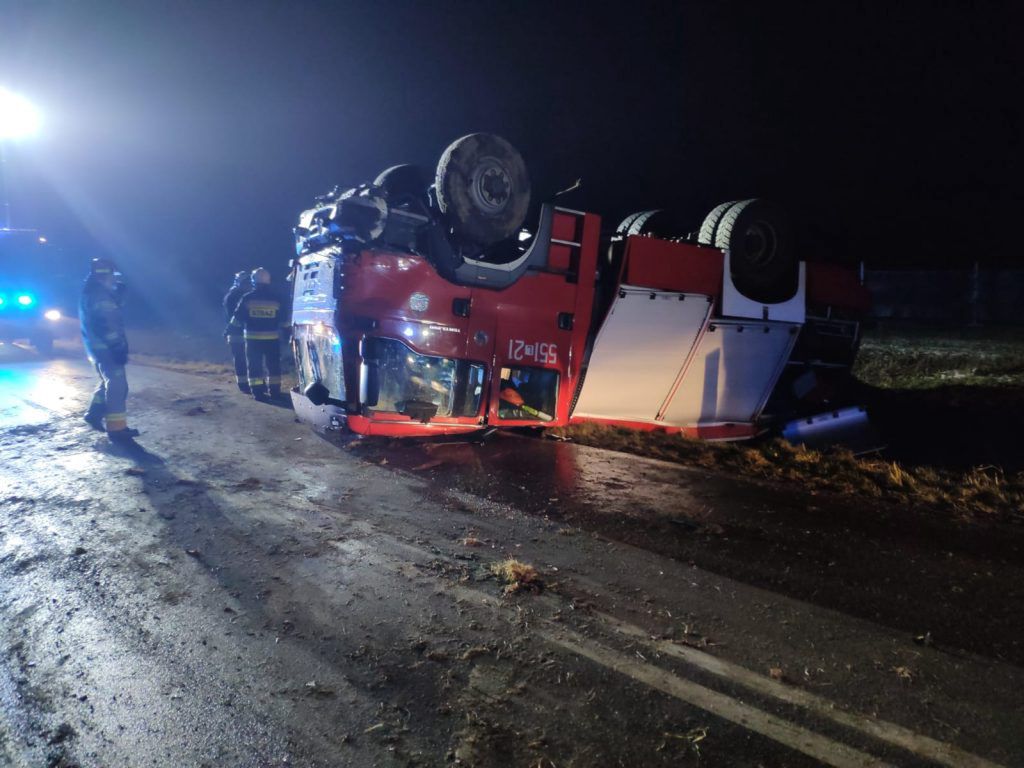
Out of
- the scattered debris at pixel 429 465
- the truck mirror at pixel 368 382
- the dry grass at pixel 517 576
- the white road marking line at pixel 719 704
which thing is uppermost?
the truck mirror at pixel 368 382

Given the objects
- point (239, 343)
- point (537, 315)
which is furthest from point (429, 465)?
point (239, 343)

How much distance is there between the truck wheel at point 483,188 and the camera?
4.79 metres

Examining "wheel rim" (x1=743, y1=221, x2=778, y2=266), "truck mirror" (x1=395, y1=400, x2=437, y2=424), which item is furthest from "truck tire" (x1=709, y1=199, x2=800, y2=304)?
"truck mirror" (x1=395, y1=400, x2=437, y2=424)

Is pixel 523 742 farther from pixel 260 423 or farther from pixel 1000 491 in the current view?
pixel 260 423

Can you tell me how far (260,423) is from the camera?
635cm

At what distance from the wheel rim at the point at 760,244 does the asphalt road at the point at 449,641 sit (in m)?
3.03

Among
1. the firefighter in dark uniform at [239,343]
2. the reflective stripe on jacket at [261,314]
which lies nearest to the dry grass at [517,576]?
the reflective stripe on jacket at [261,314]

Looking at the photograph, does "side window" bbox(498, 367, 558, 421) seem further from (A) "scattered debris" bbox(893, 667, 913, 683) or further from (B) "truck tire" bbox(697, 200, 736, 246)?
(A) "scattered debris" bbox(893, 667, 913, 683)

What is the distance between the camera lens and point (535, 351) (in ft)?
17.6

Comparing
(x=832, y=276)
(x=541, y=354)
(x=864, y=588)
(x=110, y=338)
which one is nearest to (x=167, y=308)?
(x=110, y=338)

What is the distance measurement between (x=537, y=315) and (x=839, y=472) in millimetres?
2976

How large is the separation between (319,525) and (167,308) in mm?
25874

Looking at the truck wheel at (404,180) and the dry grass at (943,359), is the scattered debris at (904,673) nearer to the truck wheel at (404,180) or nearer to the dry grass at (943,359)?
the truck wheel at (404,180)

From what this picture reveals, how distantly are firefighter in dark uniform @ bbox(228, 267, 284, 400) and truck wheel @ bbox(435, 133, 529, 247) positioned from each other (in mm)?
4394
